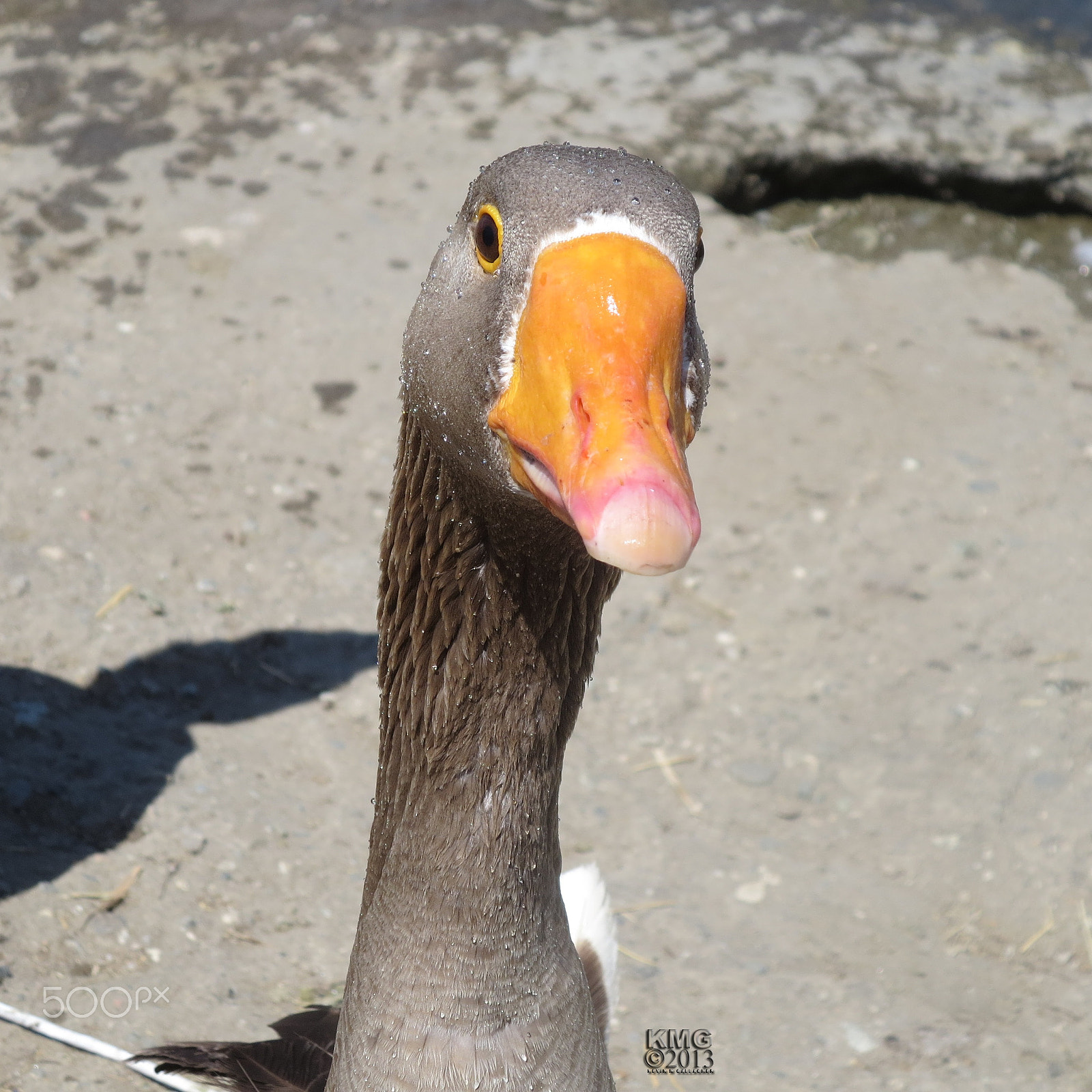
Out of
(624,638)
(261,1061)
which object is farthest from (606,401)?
(624,638)

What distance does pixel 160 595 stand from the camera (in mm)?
3822

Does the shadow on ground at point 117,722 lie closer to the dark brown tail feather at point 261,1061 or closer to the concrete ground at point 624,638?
the concrete ground at point 624,638

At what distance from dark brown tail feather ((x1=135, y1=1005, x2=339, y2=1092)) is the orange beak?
1426 millimetres

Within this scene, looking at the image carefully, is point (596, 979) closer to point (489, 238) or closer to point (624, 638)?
point (624, 638)

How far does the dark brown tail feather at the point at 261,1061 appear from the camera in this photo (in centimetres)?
229

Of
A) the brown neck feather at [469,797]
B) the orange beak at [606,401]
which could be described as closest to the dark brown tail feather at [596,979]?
the brown neck feather at [469,797]

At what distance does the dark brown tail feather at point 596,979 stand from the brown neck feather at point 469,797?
20.5 inches

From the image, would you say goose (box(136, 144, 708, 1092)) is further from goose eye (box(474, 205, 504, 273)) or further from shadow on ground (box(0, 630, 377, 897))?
shadow on ground (box(0, 630, 377, 897))

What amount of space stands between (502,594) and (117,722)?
1985mm

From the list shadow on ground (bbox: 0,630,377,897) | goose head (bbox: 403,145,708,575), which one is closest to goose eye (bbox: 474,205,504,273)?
goose head (bbox: 403,145,708,575)

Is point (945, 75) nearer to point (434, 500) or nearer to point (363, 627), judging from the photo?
point (363, 627)

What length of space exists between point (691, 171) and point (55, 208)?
9.50ft

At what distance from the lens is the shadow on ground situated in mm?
3049

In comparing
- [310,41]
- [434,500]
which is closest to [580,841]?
[434,500]
